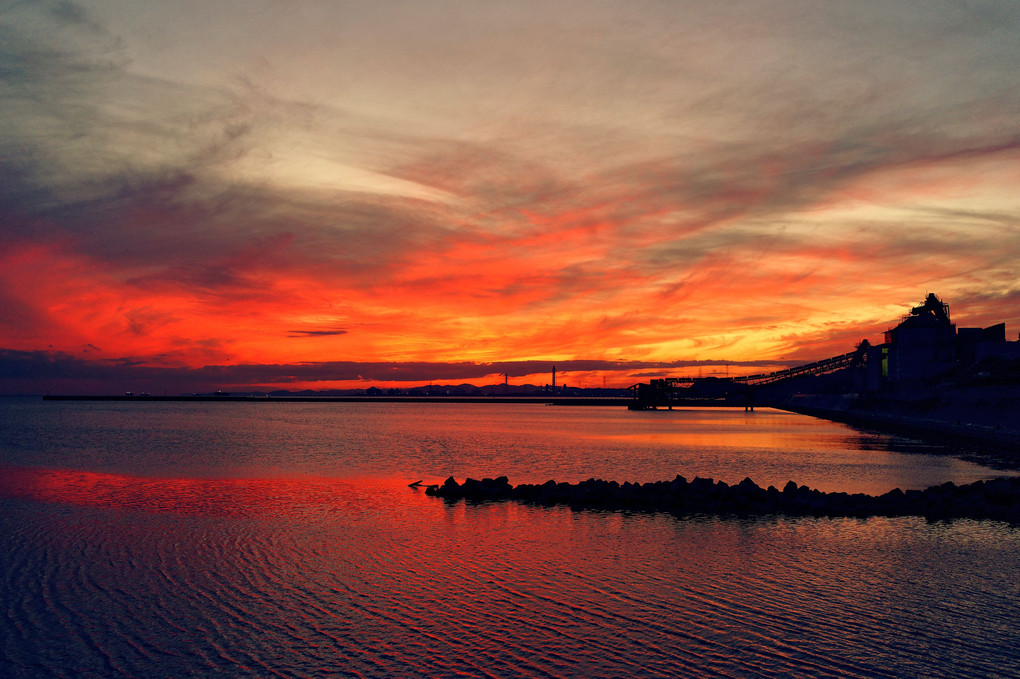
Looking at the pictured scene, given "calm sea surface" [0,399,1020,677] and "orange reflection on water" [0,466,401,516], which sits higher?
"calm sea surface" [0,399,1020,677]

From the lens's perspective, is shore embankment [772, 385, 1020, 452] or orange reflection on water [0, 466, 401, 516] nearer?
orange reflection on water [0, 466, 401, 516]

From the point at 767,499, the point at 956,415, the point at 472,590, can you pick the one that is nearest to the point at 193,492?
the point at 472,590

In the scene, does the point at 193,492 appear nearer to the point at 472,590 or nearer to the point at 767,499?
the point at 472,590

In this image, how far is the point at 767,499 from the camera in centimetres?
2989

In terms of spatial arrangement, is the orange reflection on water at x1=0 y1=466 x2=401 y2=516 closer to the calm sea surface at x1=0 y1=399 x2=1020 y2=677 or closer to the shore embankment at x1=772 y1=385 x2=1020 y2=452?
the calm sea surface at x1=0 y1=399 x2=1020 y2=677

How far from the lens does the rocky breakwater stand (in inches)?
1115

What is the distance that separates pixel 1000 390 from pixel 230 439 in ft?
287

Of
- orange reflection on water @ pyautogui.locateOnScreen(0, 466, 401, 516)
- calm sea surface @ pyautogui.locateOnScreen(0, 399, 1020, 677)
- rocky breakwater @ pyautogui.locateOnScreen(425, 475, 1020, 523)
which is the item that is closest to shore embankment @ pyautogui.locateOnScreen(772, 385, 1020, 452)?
rocky breakwater @ pyautogui.locateOnScreen(425, 475, 1020, 523)

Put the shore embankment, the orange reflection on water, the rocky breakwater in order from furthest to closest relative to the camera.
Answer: the shore embankment
the orange reflection on water
the rocky breakwater

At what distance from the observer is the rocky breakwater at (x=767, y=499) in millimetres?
28328

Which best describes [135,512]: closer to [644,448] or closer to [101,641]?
[101,641]

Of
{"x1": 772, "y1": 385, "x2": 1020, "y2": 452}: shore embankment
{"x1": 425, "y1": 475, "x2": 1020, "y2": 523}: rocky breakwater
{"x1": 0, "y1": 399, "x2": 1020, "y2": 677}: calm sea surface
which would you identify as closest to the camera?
{"x1": 0, "y1": 399, "x2": 1020, "y2": 677}: calm sea surface

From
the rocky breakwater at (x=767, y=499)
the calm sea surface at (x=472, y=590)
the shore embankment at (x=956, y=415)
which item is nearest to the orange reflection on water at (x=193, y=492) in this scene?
the calm sea surface at (x=472, y=590)

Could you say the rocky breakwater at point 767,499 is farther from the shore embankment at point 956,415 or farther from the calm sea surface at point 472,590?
the shore embankment at point 956,415
